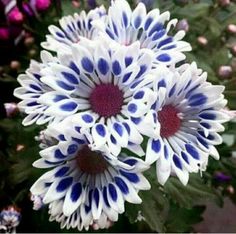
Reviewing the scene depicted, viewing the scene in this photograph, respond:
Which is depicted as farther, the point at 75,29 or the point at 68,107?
the point at 75,29

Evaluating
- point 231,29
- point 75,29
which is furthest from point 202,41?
point 75,29

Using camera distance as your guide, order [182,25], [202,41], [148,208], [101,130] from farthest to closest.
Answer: [202,41]
[182,25]
[148,208]
[101,130]

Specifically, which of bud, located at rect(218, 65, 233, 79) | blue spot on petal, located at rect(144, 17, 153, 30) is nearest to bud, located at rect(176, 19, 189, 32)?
bud, located at rect(218, 65, 233, 79)

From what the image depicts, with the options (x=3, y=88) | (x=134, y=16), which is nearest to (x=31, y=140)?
(x=3, y=88)

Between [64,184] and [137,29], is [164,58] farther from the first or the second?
[64,184]

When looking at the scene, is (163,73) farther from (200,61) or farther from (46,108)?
(200,61)

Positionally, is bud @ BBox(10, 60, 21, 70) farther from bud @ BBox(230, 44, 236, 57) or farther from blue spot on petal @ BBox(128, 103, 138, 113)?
blue spot on petal @ BBox(128, 103, 138, 113)
